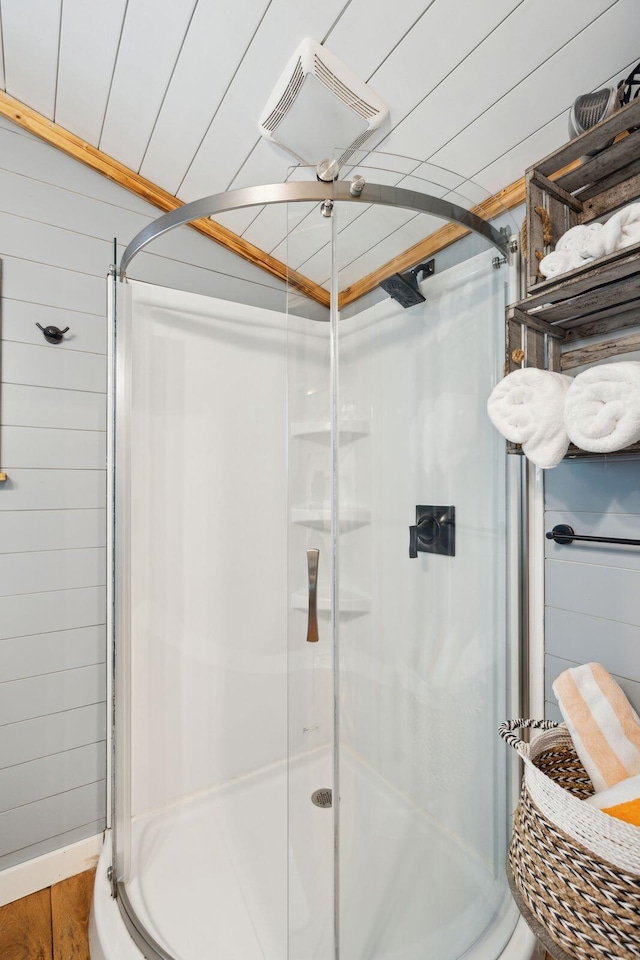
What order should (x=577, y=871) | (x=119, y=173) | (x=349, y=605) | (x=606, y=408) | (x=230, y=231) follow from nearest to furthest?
(x=577, y=871), (x=606, y=408), (x=349, y=605), (x=119, y=173), (x=230, y=231)

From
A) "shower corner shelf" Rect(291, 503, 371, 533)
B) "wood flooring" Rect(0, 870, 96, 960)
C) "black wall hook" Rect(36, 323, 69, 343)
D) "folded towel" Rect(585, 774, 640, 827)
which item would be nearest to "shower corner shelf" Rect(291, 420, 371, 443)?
"shower corner shelf" Rect(291, 503, 371, 533)

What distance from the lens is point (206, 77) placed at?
4.23 ft

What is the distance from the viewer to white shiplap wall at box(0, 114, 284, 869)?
1.52m

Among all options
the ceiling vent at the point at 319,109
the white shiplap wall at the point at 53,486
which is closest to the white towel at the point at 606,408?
the ceiling vent at the point at 319,109

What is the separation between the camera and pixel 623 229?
88 centimetres

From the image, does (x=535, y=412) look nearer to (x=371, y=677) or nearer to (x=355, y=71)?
(x=371, y=677)

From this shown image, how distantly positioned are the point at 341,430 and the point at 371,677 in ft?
1.87

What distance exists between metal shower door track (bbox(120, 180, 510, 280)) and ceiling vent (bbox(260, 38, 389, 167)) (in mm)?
Result: 81

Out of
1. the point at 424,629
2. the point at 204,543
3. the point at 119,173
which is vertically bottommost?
the point at 424,629

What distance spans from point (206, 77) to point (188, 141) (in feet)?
0.85

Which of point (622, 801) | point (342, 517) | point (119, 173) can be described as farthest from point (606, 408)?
point (119, 173)

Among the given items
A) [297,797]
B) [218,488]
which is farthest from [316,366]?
[297,797]

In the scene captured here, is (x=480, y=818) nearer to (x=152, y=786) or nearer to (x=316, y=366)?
(x=152, y=786)

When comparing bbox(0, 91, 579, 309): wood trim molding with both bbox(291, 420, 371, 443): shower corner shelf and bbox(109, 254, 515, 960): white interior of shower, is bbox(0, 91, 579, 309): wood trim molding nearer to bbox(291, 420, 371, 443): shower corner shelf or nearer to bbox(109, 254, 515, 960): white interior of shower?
bbox(109, 254, 515, 960): white interior of shower
